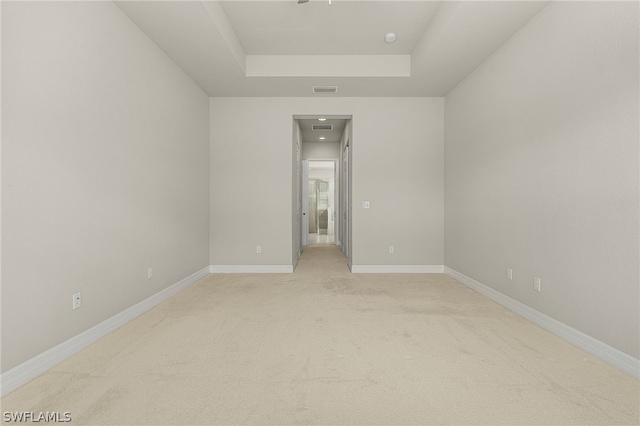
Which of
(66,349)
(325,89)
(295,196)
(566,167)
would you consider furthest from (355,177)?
(66,349)

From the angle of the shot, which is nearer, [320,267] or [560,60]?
[560,60]

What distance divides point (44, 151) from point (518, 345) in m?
3.47

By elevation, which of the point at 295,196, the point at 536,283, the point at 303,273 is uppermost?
the point at 295,196

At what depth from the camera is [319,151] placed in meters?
7.70

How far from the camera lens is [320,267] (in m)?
5.02

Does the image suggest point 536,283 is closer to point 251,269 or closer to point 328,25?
point 328,25

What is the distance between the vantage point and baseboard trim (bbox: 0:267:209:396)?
156 centimetres

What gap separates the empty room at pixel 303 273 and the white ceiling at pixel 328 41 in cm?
3

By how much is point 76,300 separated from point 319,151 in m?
6.38

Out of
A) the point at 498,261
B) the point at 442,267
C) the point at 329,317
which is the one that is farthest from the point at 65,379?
the point at 442,267

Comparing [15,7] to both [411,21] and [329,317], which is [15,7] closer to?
[329,317]

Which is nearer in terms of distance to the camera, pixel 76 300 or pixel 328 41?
pixel 76 300

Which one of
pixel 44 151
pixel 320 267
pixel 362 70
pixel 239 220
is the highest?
pixel 362 70

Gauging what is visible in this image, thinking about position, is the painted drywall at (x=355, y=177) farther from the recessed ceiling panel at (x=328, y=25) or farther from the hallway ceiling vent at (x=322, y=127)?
the hallway ceiling vent at (x=322, y=127)
